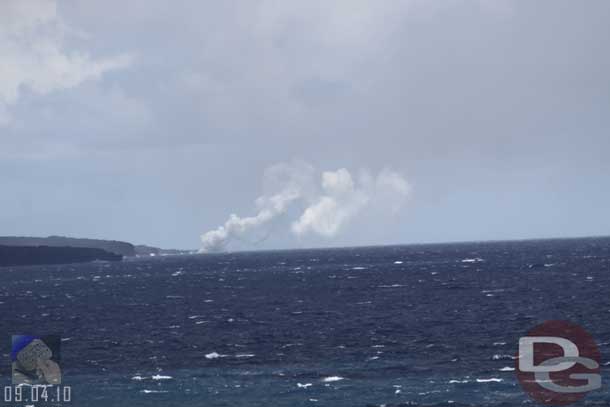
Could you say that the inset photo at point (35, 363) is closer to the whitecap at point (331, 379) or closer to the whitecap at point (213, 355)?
the whitecap at point (213, 355)

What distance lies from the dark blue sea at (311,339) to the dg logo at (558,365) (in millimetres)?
944

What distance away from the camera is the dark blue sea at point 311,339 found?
53.6 meters

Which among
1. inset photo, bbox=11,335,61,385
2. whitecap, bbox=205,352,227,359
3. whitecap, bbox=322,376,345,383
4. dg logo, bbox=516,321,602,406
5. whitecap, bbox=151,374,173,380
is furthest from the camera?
whitecap, bbox=205,352,227,359

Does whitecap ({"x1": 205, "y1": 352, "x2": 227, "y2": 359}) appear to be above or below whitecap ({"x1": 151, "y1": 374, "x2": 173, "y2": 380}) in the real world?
above

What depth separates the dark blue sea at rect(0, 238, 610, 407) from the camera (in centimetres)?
5359

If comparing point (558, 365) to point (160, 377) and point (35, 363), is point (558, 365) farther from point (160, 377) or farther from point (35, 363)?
point (35, 363)

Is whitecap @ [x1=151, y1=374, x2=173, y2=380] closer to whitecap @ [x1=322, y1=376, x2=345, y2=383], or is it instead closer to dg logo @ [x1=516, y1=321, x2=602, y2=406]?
whitecap @ [x1=322, y1=376, x2=345, y2=383]

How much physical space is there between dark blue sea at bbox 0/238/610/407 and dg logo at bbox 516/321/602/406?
0.94 meters

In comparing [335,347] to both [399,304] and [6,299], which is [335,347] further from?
[6,299]

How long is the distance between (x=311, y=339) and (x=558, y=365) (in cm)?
2288

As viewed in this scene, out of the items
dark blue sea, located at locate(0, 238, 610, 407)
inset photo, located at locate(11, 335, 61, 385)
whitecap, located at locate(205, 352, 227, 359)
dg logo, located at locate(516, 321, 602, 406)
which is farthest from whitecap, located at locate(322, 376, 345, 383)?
inset photo, located at locate(11, 335, 61, 385)

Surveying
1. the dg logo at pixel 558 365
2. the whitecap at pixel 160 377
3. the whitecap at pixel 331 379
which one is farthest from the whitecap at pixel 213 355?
the dg logo at pixel 558 365

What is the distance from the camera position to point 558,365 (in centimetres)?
5866

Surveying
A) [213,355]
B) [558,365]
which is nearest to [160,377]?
[213,355]
